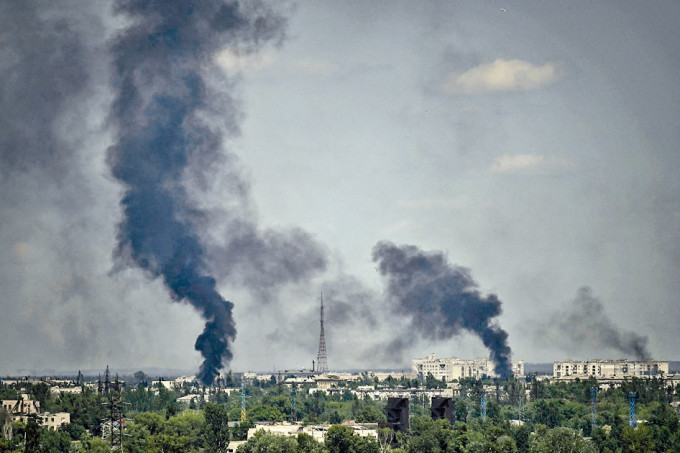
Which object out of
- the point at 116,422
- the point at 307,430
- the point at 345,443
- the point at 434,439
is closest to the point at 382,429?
the point at 307,430

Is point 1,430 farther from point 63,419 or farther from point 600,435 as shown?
point 600,435

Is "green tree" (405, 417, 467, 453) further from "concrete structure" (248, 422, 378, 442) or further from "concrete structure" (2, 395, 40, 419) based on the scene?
"concrete structure" (2, 395, 40, 419)

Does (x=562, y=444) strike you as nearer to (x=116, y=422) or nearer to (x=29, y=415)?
(x=116, y=422)

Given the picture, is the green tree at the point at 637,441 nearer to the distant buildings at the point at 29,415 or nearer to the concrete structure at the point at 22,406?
the distant buildings at the point at 29,415

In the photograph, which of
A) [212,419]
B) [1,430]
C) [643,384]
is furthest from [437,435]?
[643,384]

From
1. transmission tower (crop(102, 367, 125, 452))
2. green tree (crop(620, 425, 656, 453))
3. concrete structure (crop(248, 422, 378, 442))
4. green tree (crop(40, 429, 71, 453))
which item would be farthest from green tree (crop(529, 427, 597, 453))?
green tree (crop(40, 429, 71, 453))

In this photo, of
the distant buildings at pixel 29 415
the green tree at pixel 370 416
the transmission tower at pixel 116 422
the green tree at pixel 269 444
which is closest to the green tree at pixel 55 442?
the transmission tower at pixel 116 422

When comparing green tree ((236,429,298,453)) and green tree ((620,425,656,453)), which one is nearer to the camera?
green tree ((236,429,298,453))

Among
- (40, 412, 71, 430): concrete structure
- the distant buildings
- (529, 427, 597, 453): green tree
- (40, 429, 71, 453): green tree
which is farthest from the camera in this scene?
(40, 412, 71, 430): concrete structure
